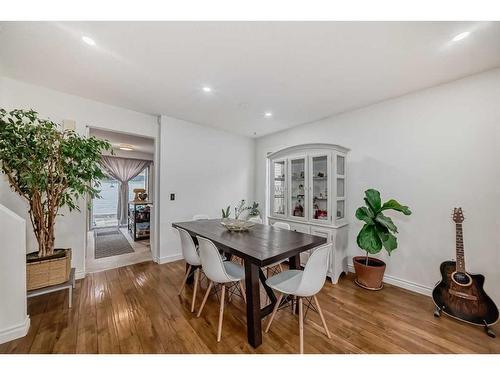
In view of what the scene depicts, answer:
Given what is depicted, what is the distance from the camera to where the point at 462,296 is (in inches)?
73.9

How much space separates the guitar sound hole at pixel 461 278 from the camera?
1901 mm

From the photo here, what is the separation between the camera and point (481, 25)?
146 cm

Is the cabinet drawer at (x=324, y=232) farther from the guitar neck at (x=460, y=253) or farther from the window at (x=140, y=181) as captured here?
the window at (x=140, y=181)

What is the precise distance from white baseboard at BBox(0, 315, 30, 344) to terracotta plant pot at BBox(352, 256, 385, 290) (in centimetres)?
348

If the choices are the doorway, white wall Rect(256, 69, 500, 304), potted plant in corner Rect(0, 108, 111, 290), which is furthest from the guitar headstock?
the doorway

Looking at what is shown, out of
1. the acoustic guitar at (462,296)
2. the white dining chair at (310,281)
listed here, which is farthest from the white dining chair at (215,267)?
the acoustic guitar at (462,296)

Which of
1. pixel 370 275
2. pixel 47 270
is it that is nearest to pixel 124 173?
pixel 47 270

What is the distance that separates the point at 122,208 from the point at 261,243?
6694 mm

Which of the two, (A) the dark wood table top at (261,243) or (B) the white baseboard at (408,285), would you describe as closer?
(A) the dark wood table top at (261,243)

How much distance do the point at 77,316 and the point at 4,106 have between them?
2.57 m

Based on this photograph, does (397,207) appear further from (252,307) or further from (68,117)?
(68,117)

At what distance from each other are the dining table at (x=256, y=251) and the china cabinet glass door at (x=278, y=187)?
1.24 meters

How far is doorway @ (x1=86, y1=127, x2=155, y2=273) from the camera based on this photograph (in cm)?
370
